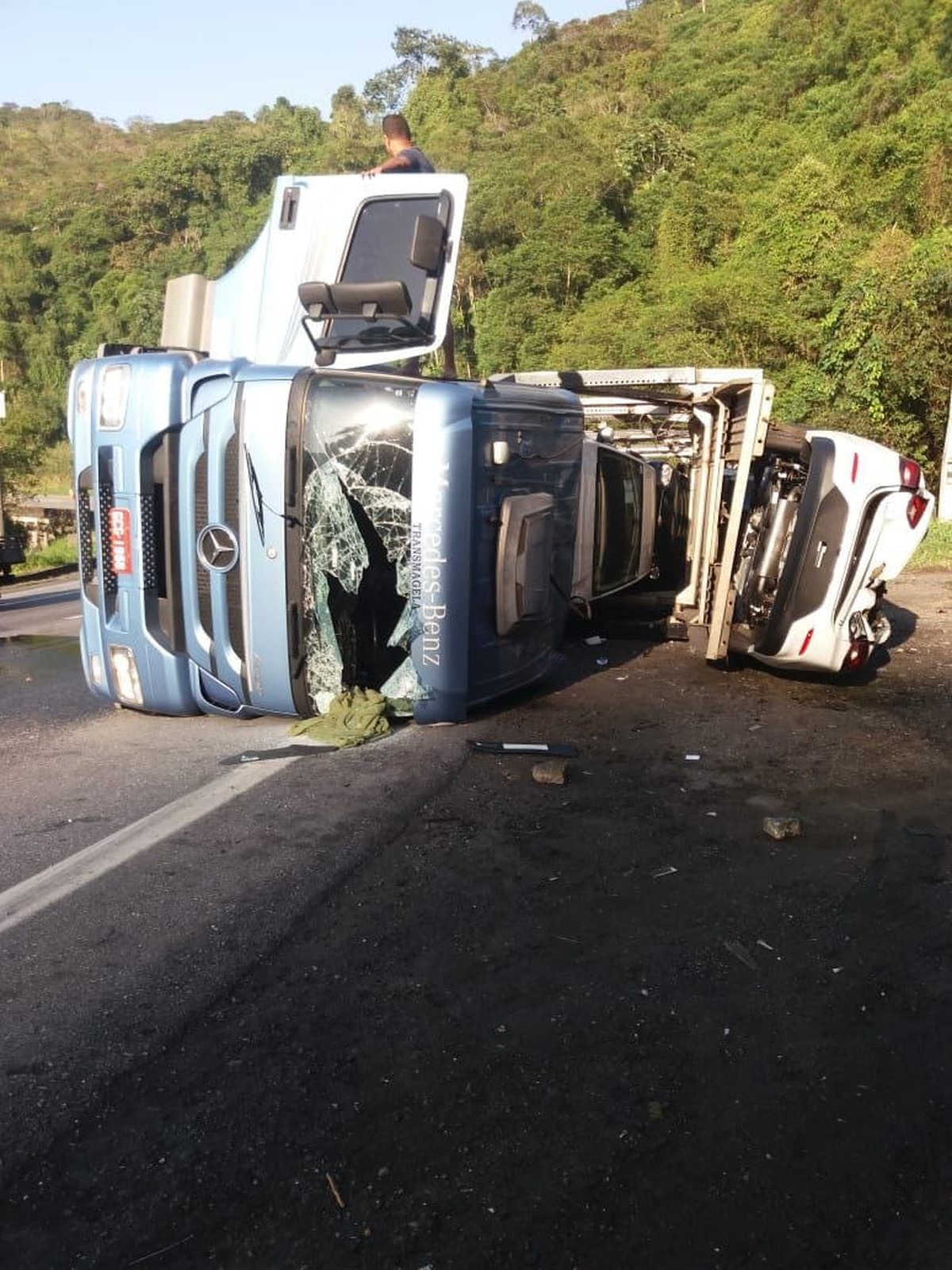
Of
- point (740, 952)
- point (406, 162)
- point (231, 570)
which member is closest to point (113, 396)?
point (231, 570)

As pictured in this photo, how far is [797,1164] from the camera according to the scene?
1.88m

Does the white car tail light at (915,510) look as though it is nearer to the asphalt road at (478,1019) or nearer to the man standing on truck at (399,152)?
the asphalt road at (478,1019)

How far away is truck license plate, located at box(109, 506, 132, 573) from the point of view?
443 cm

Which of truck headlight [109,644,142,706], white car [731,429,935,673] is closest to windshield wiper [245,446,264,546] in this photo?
truck headlight [109,644,142,706]

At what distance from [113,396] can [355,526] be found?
50.3 inches

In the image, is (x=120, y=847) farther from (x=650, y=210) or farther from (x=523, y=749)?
(x=650, y=210)

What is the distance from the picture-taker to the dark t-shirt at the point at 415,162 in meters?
5.18

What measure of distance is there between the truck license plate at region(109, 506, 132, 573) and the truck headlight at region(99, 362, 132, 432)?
15.0 inches

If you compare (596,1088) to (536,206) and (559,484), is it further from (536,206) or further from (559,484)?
(536,206)

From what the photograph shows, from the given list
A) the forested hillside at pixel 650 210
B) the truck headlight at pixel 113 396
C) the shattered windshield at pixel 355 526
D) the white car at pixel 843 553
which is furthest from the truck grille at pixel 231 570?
the forested hillside at pixel 650 210

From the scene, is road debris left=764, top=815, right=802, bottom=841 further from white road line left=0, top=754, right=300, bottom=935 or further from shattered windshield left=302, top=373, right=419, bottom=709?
white road line left=0, top=754, right=300, bottom=935

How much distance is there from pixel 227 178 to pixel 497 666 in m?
75.2

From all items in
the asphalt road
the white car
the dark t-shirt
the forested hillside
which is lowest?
the asphalt road

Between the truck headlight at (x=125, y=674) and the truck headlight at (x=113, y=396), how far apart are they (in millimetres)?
1041
